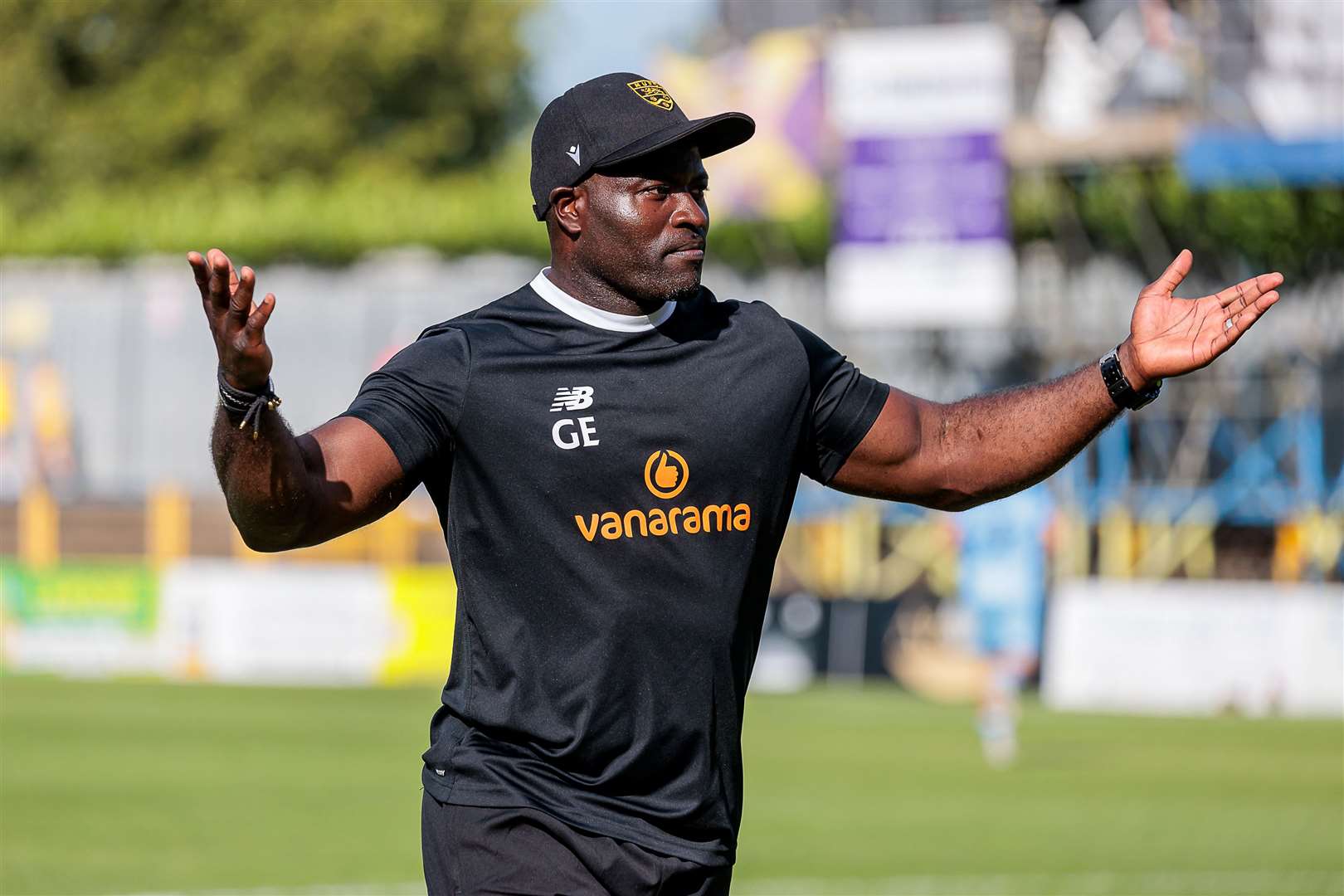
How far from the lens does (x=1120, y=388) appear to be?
485 cm

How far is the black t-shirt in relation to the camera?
443 cm

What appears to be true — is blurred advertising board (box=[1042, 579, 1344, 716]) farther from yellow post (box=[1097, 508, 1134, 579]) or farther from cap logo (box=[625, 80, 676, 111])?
cap logo (box=[625, 80, 676, 111])

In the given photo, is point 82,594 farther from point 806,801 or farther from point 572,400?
point 572,400

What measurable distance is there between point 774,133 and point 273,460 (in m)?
25.4

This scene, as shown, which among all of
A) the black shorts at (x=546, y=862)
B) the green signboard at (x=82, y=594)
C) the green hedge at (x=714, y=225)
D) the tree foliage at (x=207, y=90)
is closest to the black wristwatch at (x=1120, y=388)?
the black shorts at (x=546, y=862)

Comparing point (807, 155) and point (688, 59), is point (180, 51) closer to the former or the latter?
point (688, 59)

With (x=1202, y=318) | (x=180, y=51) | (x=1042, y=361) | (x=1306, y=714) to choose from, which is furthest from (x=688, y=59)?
(x=1202, y=318)

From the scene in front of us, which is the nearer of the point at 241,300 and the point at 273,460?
the point at 241,300

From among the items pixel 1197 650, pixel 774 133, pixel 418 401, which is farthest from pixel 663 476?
pixel 774 133

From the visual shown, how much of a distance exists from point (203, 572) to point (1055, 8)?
37.0ft

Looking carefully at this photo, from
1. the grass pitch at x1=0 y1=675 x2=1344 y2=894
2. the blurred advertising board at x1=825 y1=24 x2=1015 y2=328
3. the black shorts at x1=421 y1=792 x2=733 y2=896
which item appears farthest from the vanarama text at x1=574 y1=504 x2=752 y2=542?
the blurred advertising board at x1=825 y1=24 x2=1015 y2=328

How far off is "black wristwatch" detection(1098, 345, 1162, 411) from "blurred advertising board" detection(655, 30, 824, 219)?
23.9m

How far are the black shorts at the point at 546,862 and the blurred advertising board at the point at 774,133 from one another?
24.5 m

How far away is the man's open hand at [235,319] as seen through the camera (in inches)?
160
